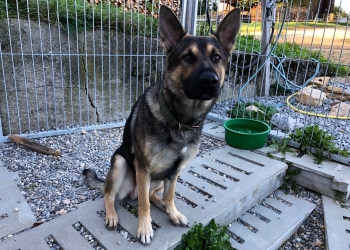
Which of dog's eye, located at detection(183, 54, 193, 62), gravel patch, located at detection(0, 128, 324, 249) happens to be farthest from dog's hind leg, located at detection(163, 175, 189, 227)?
dog's eye, located at detection(183, 54, 193, 62)

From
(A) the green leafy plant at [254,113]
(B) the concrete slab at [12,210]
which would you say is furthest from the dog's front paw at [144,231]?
(A) the green leafy plant at [254,113]

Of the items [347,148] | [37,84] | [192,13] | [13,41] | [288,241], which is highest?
[192,13]

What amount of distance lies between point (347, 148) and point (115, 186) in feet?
11.0

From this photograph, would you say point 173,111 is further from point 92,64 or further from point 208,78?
point 92,64

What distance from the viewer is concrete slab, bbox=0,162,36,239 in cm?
221

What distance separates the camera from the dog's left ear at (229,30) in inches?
89.0

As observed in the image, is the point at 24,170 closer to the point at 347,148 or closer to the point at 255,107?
the point at 255,107

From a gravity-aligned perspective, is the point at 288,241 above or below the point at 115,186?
below

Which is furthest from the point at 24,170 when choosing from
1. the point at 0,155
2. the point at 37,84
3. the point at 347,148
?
the point at 347,148

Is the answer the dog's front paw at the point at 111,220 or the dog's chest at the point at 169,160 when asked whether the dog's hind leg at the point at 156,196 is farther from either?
the dog's front paw at the point at 111,220

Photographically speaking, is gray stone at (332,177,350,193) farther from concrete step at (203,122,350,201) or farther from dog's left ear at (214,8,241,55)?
dog's left ear at (214,8,241,55)

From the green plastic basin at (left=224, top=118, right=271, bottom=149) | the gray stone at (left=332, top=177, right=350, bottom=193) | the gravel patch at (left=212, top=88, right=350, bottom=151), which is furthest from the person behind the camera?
the gravel patch at (left=212, top=88, right=350, bottom=151)

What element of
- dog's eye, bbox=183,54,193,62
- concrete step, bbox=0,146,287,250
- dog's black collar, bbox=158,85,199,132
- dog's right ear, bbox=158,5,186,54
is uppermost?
dog's right ear, bbox=158,5,186,54

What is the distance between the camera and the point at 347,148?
12.3ft
